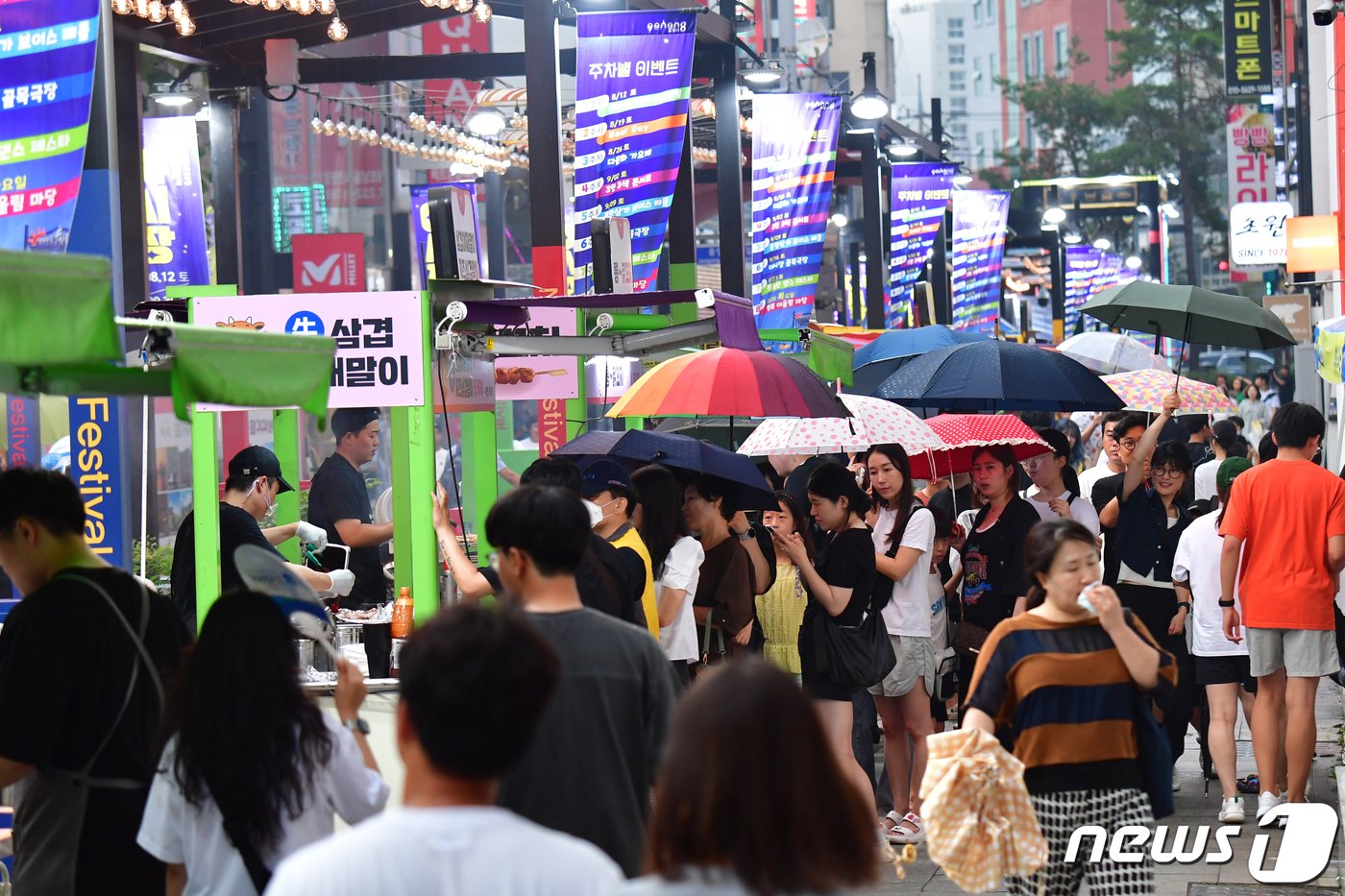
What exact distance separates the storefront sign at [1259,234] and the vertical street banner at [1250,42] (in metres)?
3.86

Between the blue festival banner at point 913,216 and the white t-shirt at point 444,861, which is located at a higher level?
the blue festival banner at point 913,216

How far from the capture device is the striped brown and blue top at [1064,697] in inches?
211

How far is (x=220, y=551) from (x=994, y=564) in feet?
12.2

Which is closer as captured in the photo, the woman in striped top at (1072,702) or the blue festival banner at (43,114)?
the woman in striped top at (1072,702)

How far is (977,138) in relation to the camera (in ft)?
449

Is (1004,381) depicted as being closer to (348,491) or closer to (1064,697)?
(348,491)

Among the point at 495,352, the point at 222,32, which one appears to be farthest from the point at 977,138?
the point at 495,352

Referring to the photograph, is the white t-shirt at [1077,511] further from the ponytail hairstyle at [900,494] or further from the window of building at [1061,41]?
the window of building at [1061,41]

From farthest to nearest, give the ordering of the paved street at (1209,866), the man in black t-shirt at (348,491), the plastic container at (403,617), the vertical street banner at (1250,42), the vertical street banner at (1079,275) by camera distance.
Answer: the vertical street banner at (1079,275), the vertical street banner at (1250,42), the man in black t-shirt at (348,491), the paved street at (1209,866), the plastic container at (403,617)

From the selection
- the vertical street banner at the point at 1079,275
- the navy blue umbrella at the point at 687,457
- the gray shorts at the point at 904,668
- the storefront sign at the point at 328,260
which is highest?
the vertical street banner at the point at 1079,275

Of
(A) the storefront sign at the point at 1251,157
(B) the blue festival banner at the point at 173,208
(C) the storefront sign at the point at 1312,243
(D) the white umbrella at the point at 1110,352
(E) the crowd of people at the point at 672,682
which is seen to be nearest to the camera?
(E) the crowd of people at the point at 672,682

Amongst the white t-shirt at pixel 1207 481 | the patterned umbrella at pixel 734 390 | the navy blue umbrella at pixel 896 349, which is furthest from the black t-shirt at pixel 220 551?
the white t-shirt at pixel 1207 481

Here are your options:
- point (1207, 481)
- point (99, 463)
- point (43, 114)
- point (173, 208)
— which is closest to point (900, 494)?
point (99, 463)

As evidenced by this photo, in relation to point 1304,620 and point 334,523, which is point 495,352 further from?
point 1304,620
